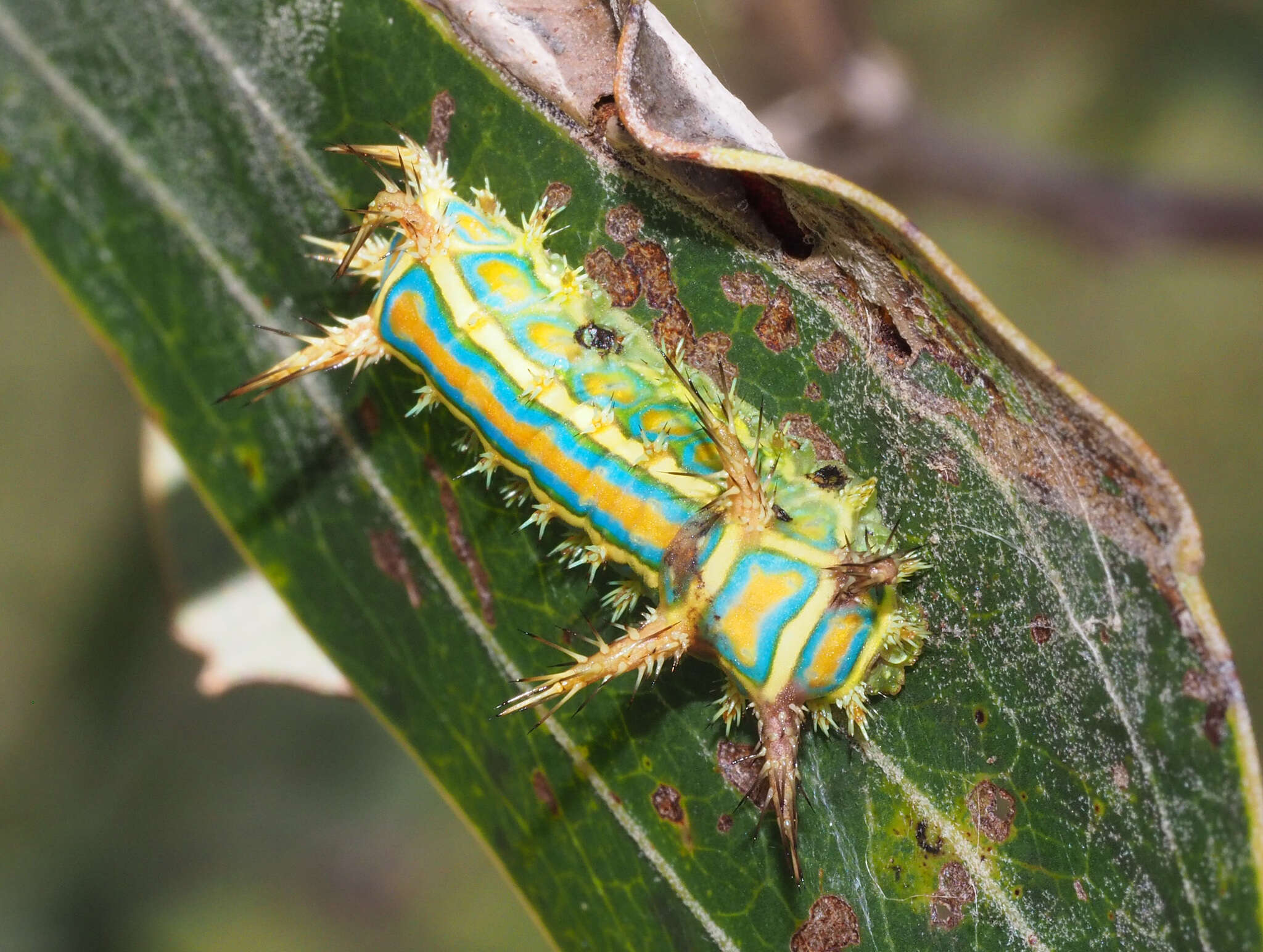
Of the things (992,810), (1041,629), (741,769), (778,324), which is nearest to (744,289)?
(778,324)

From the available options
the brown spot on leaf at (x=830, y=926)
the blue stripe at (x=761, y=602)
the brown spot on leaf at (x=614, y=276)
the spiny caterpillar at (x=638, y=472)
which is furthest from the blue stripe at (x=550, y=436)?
the brown spot on leaf at (x=830, y=926)

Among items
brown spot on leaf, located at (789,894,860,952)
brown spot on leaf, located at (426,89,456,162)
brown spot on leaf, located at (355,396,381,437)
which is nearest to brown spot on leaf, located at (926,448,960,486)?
brown spot on leaf, located at (789,894,860,952)

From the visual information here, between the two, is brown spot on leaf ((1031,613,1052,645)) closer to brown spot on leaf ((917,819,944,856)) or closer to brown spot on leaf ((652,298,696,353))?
brown spot on leaf ((917,819,944,856))

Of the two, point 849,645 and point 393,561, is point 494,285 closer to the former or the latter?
point 393,561

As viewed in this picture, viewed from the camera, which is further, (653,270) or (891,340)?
(653,270)

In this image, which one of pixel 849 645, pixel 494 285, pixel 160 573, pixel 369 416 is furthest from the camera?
pixel 160 573

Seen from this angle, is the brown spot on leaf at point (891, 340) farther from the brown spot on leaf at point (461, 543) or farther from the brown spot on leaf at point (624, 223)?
the brown spot on leaf at point (461, 543)

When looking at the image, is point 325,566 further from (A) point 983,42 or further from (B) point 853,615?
(A) point 983,42
